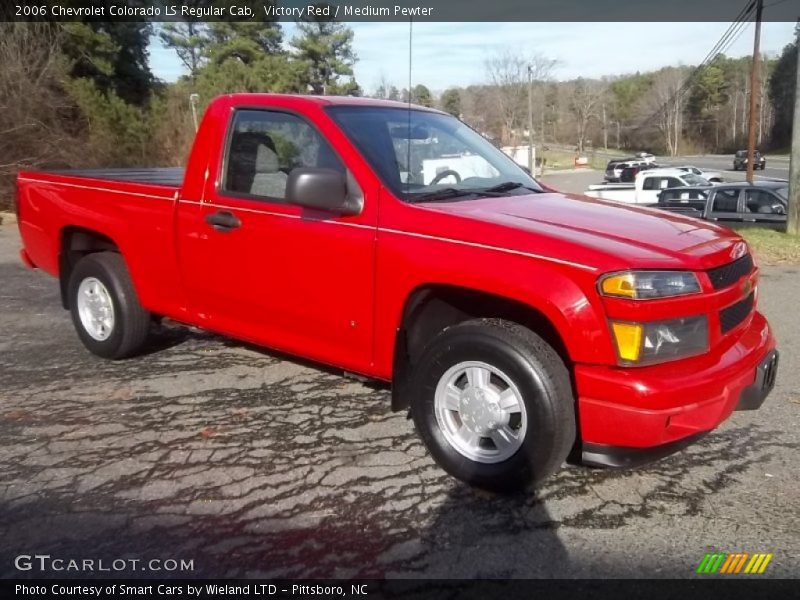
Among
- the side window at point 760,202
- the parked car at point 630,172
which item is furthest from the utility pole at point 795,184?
the parked car at point 630,172

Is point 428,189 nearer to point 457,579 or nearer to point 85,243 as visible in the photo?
point 457,579

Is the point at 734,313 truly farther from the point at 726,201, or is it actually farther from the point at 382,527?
the point at 726,201

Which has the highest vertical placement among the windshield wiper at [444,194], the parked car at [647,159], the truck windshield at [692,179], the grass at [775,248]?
the parked car at [647,159]

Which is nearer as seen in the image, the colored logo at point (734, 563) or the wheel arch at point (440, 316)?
the colored logo at point (734, 563)

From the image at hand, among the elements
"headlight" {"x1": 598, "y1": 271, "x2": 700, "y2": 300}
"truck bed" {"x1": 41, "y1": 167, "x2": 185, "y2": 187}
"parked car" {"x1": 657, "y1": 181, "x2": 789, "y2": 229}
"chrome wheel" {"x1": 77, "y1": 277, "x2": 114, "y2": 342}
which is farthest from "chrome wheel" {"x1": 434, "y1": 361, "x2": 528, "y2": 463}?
"parked car" {"x1": 657, "y1": 181, "x2": 789, "y2": 229}

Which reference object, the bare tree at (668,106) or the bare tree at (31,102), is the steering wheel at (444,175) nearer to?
the bare tree at (31,102)

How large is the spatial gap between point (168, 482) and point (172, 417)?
88 cm

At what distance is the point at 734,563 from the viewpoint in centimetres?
277

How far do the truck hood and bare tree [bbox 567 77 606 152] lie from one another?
84.8m

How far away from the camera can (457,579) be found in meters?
2.67

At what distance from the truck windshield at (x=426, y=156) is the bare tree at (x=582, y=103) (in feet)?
276

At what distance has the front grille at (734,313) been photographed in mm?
3260

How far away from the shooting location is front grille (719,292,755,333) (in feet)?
10.7

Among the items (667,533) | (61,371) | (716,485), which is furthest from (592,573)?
(61,371)
